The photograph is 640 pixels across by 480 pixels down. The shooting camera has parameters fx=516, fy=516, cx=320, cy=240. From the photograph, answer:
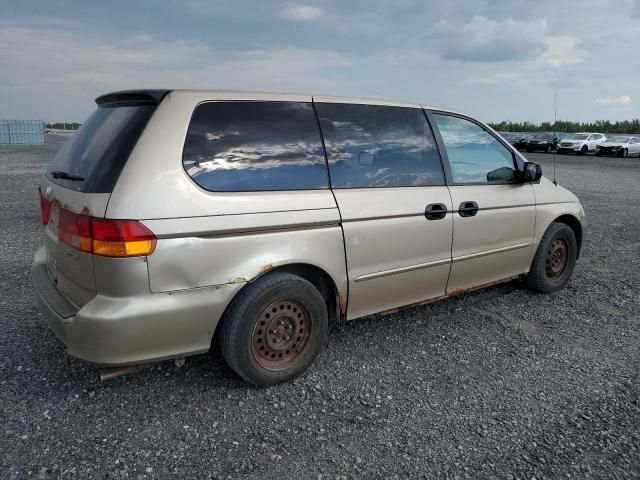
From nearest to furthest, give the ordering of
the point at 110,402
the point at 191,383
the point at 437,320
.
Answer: the point at 110,402 < the point at 191,383 < the point at 437,320

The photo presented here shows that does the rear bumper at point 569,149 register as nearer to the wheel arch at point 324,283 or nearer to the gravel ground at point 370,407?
the gravel ground at point 370,407

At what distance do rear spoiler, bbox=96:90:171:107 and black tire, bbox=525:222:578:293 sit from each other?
355 centimetres

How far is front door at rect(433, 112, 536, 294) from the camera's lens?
3.97 meters

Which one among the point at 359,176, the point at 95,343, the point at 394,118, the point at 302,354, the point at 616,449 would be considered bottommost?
the point at 616,449

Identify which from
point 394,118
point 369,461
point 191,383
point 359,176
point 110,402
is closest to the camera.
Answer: point 369,461

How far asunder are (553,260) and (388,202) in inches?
92.3

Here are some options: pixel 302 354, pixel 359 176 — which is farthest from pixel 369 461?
pixel 359 176

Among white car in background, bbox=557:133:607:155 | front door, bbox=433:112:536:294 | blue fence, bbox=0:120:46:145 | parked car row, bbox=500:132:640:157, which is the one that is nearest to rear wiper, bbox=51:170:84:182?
front door, bbox=433:112:536:294

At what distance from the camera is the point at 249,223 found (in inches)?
114

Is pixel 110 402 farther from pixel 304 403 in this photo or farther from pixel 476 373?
pixel 476 373

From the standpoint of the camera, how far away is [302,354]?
10.8ft

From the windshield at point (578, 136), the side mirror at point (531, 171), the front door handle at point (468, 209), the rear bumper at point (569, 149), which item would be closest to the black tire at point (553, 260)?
the side mirror at point (531, 171)

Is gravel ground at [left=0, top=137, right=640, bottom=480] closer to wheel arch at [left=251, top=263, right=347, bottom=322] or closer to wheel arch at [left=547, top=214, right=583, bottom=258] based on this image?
wheel arch at [left=251, top=263, right=347, bottom=322]

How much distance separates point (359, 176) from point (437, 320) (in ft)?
5.02
